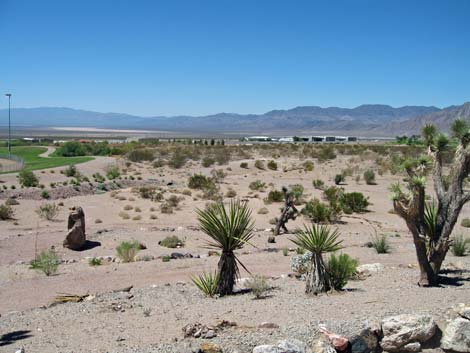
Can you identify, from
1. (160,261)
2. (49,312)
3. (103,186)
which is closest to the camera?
(49,312)

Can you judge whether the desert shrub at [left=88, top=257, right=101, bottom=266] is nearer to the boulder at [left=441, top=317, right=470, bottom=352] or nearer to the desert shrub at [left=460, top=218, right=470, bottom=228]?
the boulder at [left=441, top=317, right=470, bottom=352]

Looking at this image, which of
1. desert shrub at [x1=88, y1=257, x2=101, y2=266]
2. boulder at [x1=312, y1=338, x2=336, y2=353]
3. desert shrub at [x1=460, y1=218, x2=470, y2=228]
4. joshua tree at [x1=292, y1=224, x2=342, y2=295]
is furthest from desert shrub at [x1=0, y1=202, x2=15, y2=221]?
boulder at [x1=312, y1=338, x2=336, y2=353]

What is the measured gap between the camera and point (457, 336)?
30.8 ft

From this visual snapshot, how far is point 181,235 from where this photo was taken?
2266 cm

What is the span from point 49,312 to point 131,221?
15059 mm

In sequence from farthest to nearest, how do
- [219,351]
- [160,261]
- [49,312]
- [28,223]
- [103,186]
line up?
[103,186] < [28,223] < [160,261] < [49,312] < [219,351]

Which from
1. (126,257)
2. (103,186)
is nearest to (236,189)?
(103,186)

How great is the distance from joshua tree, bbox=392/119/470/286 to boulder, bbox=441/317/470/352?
2.68 metres

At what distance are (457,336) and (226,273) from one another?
16.2 ft

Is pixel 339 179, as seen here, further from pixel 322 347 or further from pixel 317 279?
pixel 322 347

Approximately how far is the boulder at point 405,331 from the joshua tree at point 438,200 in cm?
274

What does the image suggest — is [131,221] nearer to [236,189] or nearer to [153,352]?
[236,189]

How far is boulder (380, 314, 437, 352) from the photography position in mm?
9359

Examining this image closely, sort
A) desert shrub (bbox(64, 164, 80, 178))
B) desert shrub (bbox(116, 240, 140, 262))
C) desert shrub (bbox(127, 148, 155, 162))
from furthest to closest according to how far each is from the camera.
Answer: desert shrub (bbox(127, 148, 155, 162)) → desert shrub (bbox(64, 164, 80, 178)) → desert shrub (bbox(116, 240, 140, 262))
